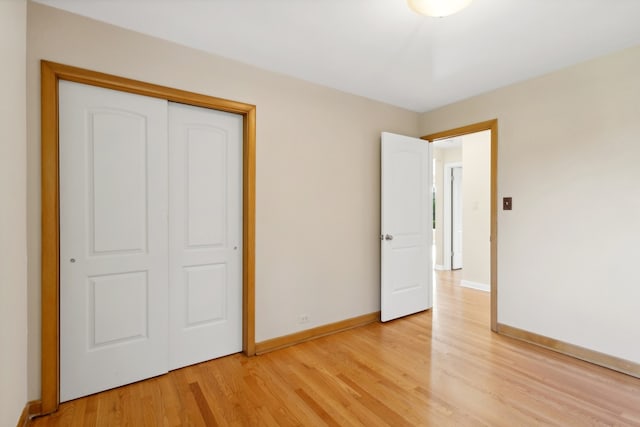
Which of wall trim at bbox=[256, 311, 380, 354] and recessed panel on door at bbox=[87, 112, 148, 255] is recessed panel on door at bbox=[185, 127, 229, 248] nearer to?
recessed panel on door at bbox=[87, 112, 148, 255]

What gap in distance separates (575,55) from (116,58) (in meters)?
3.45

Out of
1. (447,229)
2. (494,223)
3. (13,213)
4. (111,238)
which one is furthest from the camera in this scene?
(447,229)

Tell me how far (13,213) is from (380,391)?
2416 millimetres

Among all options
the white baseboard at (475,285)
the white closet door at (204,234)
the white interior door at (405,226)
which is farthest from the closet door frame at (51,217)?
the white baseboard at (475,285)

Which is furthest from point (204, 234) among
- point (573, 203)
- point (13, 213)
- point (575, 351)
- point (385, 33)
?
point (575, 351)

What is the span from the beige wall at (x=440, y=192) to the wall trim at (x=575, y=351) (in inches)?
127

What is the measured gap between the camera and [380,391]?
210 cm

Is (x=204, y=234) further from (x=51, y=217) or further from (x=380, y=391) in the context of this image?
(x=380, y=391)

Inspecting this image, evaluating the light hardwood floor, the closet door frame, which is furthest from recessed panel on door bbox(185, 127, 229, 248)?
the light hardwood floor

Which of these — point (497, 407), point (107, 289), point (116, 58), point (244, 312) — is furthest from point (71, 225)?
point (497, 407)

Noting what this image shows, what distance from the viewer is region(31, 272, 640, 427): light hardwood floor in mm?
1828

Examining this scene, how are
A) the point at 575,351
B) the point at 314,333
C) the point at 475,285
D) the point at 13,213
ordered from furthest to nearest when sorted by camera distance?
the point at 475,285 → the point at 314,333 → the point at 575,351 → the point at 13,213

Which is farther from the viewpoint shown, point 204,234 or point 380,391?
point 204,234

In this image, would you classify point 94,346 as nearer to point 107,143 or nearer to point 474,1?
point 107,143
